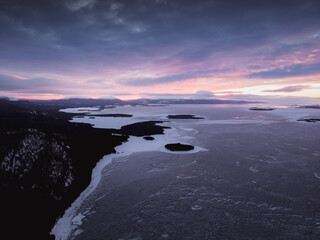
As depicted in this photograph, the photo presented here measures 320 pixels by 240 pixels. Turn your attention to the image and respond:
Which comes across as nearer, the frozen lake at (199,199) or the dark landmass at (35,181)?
the frozen lake at (199,199)

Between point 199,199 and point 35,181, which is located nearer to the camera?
point 199,199

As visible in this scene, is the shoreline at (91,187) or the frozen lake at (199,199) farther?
the shoreline at (91,187)

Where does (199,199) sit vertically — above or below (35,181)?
below

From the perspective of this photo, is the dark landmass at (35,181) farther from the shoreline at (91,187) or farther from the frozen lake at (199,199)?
the frozen lake at (199,199)

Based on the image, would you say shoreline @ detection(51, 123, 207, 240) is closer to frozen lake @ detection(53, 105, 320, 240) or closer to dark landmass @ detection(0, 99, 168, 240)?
frozen lake @ detection(53, 105, 320, 240)

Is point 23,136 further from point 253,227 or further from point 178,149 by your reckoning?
point 253,227

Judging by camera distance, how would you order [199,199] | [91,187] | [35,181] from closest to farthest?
[199,199] < [35,181] < [91,187]

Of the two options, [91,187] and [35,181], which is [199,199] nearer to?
[91,187]

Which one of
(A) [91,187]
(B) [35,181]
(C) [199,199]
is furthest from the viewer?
(A) [91,187]

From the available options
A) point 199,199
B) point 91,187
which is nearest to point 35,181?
point 91,187

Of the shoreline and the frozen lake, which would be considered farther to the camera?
the shoreline

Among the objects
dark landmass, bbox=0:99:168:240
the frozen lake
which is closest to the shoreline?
the frozen lake

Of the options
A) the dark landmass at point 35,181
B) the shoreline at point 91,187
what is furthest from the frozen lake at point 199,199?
the dark landmass at point 35,181
